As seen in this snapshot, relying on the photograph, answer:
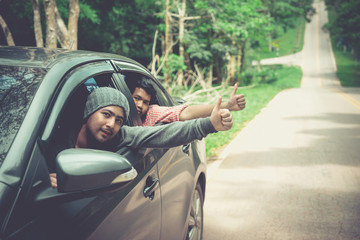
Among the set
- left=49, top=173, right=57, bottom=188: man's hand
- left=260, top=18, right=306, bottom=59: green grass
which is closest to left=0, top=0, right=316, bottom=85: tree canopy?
left=49, top=173, right=57, bottom=188: man's hand

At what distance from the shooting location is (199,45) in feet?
63.4

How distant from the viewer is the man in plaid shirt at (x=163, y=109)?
2828 mm

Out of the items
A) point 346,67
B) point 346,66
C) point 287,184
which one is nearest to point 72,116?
point 287,184

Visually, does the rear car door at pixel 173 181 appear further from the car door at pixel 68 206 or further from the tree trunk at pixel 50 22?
the tree trunk at pixel 50 22

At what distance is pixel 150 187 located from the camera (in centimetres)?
196

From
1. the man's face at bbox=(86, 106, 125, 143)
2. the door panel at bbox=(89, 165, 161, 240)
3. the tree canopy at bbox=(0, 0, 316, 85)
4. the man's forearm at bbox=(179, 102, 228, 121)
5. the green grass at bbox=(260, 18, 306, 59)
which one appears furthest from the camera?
the green grass at bbox=(260, 18, 306, 59)

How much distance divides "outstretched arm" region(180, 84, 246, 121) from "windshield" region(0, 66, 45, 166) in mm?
1517

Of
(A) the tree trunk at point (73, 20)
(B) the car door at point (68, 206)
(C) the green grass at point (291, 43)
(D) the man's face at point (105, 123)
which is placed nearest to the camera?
(B) the car door at point (68, 206)

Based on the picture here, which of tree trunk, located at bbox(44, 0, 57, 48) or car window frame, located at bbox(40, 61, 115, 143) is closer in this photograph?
car window frame, located at bbox(40, 61, 115, 143)

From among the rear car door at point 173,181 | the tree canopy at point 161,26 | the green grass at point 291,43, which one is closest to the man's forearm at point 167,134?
the rear car door at point 173,181

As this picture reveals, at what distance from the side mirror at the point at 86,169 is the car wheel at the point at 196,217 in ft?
5.77

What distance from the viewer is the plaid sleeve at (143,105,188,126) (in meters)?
2.87

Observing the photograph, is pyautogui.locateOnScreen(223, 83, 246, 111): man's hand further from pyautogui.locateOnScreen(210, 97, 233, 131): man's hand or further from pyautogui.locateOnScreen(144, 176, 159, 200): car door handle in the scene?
pyautogui.locateOnScreen(144, 176, 159, 200): car door handle

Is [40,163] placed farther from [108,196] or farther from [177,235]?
[177,235]
